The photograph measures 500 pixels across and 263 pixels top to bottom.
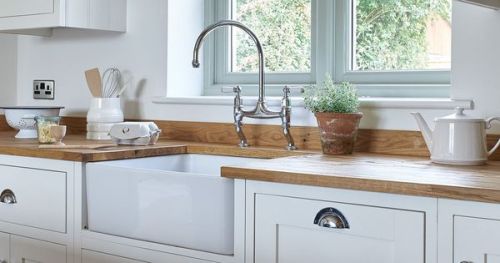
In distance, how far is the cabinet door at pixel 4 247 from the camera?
2.29 meters

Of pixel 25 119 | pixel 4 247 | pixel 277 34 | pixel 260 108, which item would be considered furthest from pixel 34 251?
pixel 277 34

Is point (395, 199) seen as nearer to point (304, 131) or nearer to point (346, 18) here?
point (304, 131)

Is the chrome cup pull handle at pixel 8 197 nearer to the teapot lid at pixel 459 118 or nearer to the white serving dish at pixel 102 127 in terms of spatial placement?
the white serving dish at pixel 102 127

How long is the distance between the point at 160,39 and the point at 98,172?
2.72ft

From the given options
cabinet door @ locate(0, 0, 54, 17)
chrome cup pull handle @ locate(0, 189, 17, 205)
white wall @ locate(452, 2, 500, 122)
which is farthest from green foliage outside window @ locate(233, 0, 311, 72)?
chrome cup pull handle @ locate(0, 189, 17, 205)

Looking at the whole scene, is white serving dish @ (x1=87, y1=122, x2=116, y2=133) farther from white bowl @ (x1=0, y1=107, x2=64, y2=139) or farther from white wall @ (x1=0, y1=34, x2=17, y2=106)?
white wall @ (x1=0, y1=34, x2=17, y2=106)

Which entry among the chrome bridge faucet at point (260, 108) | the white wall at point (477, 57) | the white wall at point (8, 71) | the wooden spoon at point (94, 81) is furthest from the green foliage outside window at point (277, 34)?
the white wall at point (8, 71)

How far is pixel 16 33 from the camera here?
3.00 m

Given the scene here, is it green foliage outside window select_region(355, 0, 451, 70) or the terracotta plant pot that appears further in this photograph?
green foliage outside window select_region(355, 0, 451, 70)

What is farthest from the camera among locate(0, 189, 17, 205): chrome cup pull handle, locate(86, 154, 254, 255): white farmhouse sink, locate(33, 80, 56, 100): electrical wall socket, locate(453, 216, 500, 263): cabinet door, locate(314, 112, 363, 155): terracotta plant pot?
locate(33, 80, 56, 100): electrical wall socket

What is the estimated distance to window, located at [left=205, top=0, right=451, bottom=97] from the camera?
7.44 ft

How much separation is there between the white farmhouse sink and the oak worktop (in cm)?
7

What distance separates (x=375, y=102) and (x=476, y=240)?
0.85m

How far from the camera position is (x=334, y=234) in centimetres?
157
